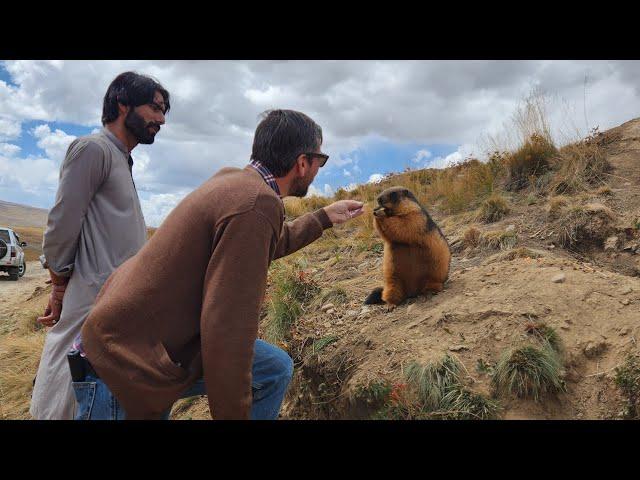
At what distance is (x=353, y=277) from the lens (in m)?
6.73

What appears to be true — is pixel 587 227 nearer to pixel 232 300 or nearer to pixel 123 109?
pixel 123 109

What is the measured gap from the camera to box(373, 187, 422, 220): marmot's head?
4.88m

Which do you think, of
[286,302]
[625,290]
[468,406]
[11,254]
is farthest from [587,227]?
[11,254]

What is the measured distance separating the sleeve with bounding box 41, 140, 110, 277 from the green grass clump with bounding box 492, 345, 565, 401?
3082 millimetres

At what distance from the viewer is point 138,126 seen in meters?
3.36

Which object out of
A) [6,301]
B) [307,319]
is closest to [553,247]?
[307,319]

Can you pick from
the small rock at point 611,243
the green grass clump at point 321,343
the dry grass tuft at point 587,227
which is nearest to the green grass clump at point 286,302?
the green grass clump at point 321,343

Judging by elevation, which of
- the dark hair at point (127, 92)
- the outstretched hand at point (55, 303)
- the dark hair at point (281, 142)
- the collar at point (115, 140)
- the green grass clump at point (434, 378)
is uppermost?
the dark hair at point (127, 92)

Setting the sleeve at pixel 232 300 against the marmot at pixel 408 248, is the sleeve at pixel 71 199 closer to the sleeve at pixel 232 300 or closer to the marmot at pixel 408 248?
the sleeve at pixel 232 300

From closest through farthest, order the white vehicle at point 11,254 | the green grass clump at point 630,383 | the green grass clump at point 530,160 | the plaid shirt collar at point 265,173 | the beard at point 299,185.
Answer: the plaid shirt collar at point 265,173 < the beard at point 299,185 < the green grass clump at point 630,383 < the green grass clump at point 530,160 < the white vehicle at point 11,254

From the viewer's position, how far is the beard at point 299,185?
2531 millimetres

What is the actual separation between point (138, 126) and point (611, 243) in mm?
6154

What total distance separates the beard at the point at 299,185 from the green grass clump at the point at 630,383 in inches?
107

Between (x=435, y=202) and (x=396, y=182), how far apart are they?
11.9 ft
